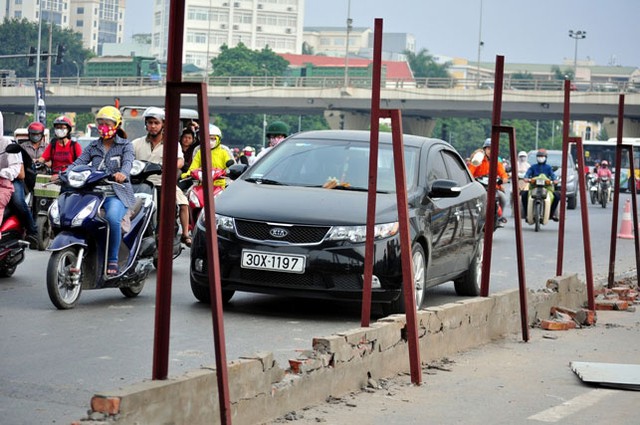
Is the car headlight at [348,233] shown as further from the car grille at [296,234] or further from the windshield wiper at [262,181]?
the windshield wiper at [262,181]

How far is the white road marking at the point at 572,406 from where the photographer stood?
6973 mm

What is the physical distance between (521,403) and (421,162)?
14.8 ft

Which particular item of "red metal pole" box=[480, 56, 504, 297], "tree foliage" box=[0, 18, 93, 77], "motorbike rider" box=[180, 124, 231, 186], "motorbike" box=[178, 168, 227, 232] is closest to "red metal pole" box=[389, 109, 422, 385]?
"red metal pole" box=[480, 56, 504, 297]

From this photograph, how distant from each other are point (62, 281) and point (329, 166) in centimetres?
252

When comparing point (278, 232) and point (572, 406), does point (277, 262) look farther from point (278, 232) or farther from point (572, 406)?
point (572, 406)

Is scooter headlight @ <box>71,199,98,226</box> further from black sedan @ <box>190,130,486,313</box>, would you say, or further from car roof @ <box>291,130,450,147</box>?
car roof @ <box>291,130,450,147</box>

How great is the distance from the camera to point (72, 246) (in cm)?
1067

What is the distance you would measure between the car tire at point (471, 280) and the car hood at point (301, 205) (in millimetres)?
2172

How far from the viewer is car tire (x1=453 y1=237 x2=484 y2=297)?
42.4ft

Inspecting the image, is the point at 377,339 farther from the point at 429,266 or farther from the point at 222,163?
the point at 222,163

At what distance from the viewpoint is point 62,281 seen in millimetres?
10633

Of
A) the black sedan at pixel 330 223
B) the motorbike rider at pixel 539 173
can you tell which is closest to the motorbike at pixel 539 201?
the motorbike rider at pixel 539 173

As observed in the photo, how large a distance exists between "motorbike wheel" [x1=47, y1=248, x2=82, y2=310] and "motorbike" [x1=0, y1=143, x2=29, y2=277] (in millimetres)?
2006

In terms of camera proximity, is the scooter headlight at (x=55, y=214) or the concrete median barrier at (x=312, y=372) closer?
the concrete median barrier at (x=312, y=372)
